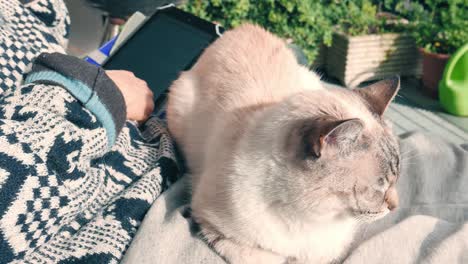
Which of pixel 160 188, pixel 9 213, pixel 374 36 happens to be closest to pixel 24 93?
pixel 9 213

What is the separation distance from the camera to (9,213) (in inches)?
32.4

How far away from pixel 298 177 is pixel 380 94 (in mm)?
381

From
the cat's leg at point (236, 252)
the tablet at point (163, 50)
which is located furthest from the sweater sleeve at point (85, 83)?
the tablet at point (163, 50)

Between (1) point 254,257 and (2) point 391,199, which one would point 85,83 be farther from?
(2) point 391,199

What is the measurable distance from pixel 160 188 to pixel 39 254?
0.36m

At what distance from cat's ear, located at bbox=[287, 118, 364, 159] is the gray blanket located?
26cm

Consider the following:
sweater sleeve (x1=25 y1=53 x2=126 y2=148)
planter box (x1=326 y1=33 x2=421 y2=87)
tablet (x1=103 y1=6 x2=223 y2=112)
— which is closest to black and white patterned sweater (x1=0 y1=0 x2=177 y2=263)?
sweater sleeve (x1=25 y1=53 x2=126 y2=148)

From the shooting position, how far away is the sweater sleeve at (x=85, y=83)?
3.40 feet

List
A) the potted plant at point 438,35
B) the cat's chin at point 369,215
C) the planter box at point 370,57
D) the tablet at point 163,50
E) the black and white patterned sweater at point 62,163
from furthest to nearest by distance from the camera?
the planter box at point 370,57
the potted plant at point 438,35
the tablet at point 163,50
the cat's chin at point 369,215
the black and white patterned sweater at point 62,163

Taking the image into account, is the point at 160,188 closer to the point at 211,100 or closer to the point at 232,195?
the point at 232,195

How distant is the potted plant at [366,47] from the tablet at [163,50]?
7.26ft

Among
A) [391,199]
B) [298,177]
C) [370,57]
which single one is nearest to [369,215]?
[391,199]

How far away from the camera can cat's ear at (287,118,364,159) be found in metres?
0.95

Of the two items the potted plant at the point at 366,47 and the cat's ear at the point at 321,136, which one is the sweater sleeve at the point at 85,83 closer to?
the cat's ear at the point at 321,136
